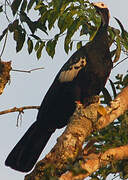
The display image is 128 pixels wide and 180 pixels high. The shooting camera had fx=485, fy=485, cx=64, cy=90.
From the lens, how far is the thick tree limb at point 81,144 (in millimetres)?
4652

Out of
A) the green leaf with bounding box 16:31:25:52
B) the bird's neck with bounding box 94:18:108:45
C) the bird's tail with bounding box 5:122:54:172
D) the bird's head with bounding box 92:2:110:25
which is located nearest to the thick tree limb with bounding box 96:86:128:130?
the bird's tail with bounding box 5:122:54:172

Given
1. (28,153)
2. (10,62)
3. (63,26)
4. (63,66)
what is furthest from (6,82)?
(63,66)

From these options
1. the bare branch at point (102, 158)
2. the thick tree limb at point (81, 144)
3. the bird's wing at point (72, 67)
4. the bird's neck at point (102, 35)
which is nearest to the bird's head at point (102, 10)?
the bird's neck at point (102, 35)

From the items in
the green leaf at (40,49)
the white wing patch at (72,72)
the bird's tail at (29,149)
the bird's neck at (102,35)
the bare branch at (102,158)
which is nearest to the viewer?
the bare branch at (102,158)

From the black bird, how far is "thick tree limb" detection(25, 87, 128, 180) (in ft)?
4.27

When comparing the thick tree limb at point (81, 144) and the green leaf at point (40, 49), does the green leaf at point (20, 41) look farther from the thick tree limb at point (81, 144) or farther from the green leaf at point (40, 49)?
the thick tree limb at point (81, 144)

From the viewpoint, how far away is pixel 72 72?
6945mm

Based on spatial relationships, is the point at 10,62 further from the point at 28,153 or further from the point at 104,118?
the point at 28,153

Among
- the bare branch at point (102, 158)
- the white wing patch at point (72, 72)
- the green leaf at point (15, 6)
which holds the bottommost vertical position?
the bare branch at point (102, 158)

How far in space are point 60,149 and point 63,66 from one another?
9.19 feet

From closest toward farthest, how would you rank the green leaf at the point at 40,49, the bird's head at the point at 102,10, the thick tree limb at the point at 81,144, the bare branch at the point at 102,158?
the bare branch at the point at 102,158, the thick tree limb at the point at 81,144, the green leaf at the point at 40,49, the bird's head at the point at 102,10

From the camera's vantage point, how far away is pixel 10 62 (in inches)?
205

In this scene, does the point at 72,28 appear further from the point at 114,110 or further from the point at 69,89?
the point at 69,89

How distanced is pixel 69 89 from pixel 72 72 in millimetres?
247
